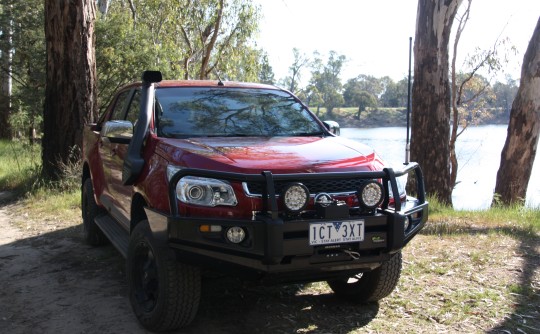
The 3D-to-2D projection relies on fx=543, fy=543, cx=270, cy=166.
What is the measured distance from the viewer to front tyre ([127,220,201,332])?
3482 millimetres

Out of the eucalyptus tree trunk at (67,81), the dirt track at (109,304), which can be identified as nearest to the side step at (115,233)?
the dirt track at (109,304)

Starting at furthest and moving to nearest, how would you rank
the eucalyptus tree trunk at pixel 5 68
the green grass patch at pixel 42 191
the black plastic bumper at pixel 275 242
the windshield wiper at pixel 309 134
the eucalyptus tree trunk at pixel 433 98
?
the eucalyptus tree trunk at pixel 5 68
the eucalyptus tree trunk at pixel 433 98
the green grass patch at pixel 42 191
the windshield wiper at pixel 309 134
the black plastic bumper at pixel 275 242

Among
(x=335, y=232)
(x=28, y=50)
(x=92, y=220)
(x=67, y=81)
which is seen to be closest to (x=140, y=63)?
(x=28, y=50)

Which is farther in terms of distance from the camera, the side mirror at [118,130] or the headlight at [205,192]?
the side mirror at [118,130]

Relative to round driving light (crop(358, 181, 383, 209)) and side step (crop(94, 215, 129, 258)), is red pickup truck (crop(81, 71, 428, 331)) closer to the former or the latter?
round driving light (crop(358, 181, 383, 209))

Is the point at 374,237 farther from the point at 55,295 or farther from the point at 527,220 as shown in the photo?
the point at 527,220

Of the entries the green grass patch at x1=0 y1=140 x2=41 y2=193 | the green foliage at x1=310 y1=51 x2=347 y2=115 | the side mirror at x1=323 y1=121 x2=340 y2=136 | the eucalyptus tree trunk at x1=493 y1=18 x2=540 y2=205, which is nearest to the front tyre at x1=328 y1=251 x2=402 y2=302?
the side mirror at x1=323 y1=121 x2=340 y2=136

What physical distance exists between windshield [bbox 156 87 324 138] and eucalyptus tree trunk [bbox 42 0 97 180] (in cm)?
529

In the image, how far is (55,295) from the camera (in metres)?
4.59

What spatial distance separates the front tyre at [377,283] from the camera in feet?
13.5

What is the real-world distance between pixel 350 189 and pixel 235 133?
126 cm

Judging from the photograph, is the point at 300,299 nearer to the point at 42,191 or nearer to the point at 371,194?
the point at 371,194

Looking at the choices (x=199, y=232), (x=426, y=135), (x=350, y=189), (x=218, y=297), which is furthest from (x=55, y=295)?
(x=426, y=135)

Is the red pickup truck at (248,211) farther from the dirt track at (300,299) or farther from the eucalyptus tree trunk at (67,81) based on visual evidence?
the eucalyptus tree trunk at (67,81)
